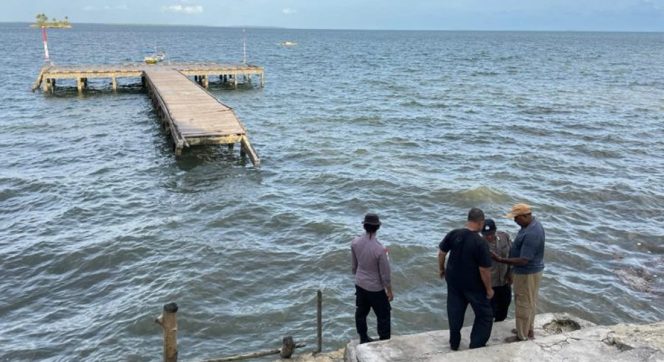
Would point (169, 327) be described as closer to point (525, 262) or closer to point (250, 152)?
point (525, 262)

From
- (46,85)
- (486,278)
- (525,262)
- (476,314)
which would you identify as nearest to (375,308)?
(476,314)

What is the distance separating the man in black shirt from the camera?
5.95m

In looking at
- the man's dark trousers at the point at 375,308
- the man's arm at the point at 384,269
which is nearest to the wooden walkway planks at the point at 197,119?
the man's dark trousers at the point at 375,308

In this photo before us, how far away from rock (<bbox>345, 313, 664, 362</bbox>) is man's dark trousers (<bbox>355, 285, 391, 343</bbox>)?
0.94ft

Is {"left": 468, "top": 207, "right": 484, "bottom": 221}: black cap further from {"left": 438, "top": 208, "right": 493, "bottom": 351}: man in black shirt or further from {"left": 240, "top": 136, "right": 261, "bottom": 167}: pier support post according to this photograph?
{"left": 240, "top": 136, "right": 261, "bottom": 167}: pier support post

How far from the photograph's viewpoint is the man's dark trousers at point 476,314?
20.4 ft

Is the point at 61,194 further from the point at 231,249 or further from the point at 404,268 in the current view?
the point at 404,268

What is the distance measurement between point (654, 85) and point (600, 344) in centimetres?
4453

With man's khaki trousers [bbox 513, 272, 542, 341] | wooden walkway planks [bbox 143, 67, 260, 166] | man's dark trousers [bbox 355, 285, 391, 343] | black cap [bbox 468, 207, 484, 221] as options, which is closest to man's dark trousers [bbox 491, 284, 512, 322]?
man's khaki trousers [bbox 513, 272, 542, 341]

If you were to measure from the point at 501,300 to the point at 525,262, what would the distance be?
1.02 metres

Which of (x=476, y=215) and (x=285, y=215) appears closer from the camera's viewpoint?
(x=476, y=215)

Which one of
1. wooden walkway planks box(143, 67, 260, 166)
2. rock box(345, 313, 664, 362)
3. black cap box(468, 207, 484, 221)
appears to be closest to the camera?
black cap box(468, 207, 484, 221)

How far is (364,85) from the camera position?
44.2 m

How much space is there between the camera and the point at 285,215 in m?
15.0
